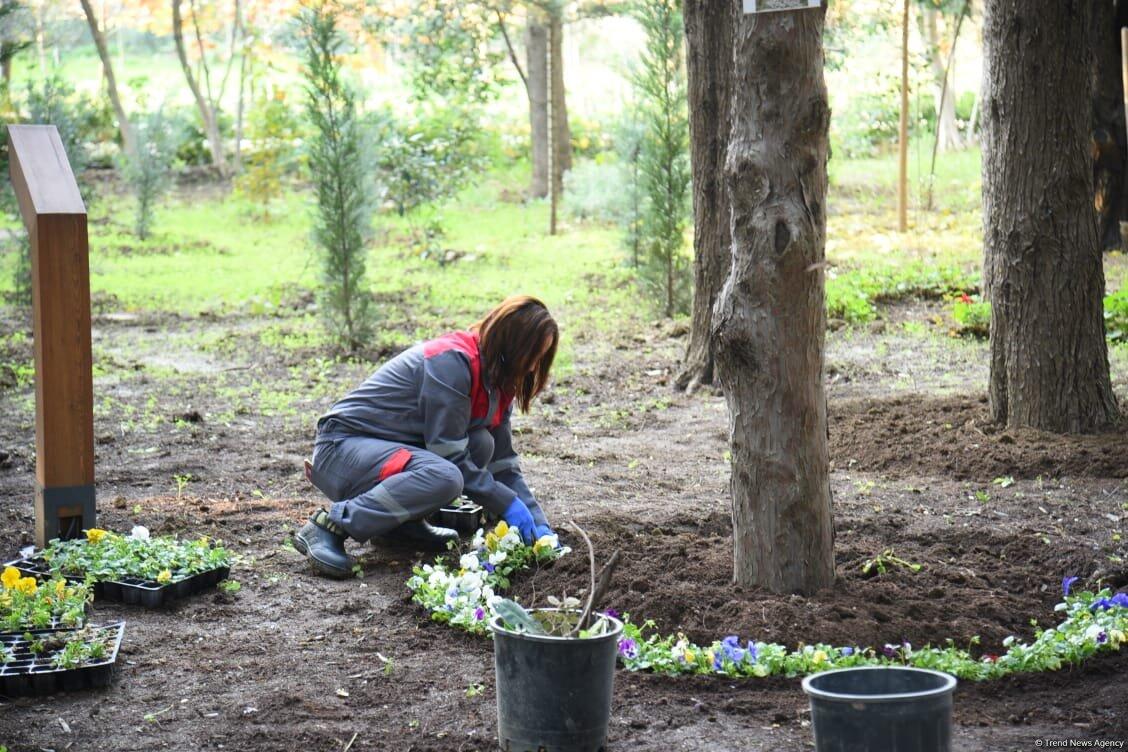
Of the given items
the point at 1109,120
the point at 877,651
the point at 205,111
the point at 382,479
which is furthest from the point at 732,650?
the point at 205,111

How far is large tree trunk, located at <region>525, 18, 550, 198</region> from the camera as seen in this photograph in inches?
817

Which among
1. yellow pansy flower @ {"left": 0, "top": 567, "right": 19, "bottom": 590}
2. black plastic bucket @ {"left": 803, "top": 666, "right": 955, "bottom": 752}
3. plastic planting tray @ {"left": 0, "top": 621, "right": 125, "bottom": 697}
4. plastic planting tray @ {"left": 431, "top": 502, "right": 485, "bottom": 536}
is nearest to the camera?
black plastic bucket @ {"left": 803, "top": 666, "right": 955, "bottom": 752}

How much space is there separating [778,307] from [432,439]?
5.29 ft

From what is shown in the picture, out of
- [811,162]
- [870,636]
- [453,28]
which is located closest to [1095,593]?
[870,636]

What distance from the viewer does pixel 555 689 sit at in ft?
10.6

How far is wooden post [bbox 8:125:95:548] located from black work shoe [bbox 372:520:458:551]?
131cm

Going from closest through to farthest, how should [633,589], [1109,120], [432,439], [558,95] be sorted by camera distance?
[633,589]
[432,439]
[1109,120]
[558,95]

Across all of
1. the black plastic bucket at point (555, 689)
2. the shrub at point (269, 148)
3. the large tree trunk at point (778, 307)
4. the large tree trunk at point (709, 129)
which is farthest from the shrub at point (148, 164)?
the black plastic bucket at point (555, 689)

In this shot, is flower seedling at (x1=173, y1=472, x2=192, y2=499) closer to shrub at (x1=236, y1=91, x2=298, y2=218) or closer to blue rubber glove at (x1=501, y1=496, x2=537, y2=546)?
blue rubber glove at (x1=501, y1=496, x2=537, y2=546)

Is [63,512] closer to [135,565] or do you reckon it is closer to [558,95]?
[135,565]

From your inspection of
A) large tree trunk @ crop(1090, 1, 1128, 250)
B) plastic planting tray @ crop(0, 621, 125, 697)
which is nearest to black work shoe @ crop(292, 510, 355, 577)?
plastic planting tray @ crop(0, 621, 125, 697)

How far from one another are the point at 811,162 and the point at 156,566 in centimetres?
292

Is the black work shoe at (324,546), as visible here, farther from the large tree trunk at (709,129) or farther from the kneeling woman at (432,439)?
the large tree trunk at (709,129)

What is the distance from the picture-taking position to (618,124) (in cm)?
1384
